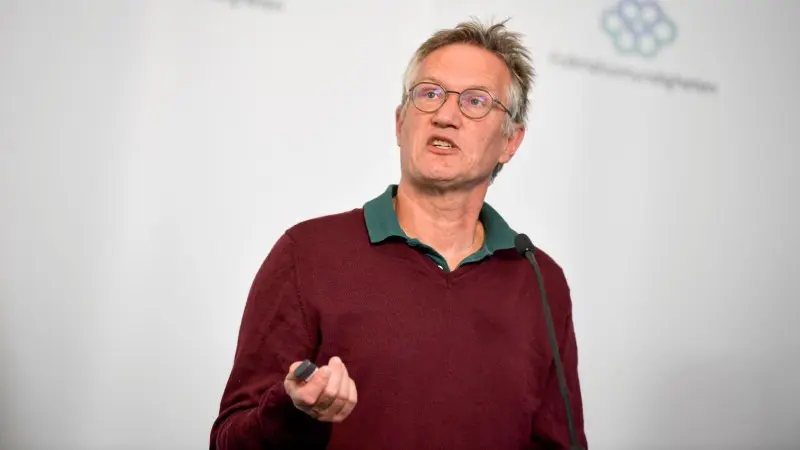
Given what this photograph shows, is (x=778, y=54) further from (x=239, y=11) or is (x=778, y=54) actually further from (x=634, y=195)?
(x=239, y=11)

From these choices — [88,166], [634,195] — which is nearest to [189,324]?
[88,166]

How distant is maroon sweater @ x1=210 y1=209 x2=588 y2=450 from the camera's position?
1367 millimetres

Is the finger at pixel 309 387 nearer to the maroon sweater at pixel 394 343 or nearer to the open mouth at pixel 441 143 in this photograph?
the maroon sweater at pixel 394 343

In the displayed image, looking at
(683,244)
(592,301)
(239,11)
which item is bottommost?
(592,301)

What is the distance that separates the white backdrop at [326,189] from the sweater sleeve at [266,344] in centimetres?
58

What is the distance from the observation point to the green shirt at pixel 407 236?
1.50 meters

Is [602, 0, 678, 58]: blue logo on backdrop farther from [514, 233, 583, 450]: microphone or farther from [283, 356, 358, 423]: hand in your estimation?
[283, 356, 358, 423]: hand

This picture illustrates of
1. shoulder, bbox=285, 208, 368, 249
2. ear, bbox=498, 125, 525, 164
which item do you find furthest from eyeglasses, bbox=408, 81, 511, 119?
shoulder, bbox=285, 208, 368, 249

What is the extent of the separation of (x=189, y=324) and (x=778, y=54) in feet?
7.10

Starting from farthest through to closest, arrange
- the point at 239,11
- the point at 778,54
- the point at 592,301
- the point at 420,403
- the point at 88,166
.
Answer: the point at 778,54 → the point at 592,301 → the point at 239,11 → the point at 88,166 → the point at 420,403

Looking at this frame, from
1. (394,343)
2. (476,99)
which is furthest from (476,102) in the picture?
(394,343)

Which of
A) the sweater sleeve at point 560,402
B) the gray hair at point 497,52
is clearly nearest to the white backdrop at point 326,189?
the gray hair at point 497,52

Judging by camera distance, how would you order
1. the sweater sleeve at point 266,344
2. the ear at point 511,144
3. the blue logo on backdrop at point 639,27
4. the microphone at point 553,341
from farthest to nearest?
the blue logo on backdrop at point 639,27 < the ear at point 511,144 < the sweater sleeve at point 266,344 < the microphone at point 553,341

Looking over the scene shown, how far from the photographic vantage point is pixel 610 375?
7.83ft
